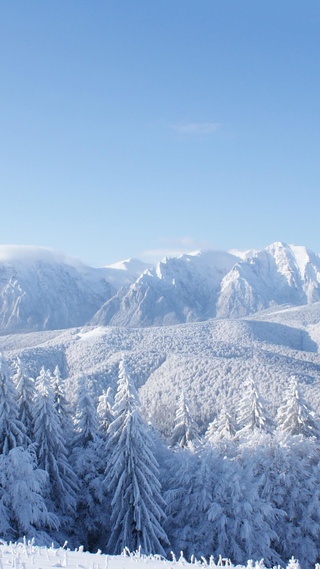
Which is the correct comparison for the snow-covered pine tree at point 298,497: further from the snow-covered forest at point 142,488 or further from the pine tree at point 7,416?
the pine tree at point 7,416

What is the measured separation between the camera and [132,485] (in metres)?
29.7

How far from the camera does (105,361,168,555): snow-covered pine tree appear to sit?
28.8m

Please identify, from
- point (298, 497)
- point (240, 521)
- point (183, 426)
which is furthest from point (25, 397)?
point (298, 497)

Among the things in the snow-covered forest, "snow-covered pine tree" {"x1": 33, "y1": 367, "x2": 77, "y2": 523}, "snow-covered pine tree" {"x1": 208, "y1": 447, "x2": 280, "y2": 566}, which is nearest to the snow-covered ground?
the snow-covered forest

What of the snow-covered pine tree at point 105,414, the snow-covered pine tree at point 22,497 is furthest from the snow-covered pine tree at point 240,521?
the snow-covered pine tree at point 105,414

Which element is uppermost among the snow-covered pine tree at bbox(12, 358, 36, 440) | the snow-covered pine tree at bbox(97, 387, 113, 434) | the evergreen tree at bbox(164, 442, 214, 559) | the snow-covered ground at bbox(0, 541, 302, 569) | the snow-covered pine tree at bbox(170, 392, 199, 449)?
the snow-covered ground at bbox(0, 541, 302, 569)

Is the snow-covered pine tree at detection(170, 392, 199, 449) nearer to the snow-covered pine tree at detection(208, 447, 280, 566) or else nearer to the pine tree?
the snow-covered pine tree at detection(208, 447, 280, 566)

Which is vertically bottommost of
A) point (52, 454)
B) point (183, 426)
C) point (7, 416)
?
point (183, 426)

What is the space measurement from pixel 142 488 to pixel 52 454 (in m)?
7.67

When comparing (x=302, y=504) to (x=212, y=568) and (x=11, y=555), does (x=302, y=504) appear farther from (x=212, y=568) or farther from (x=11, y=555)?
(x=11, y=555)

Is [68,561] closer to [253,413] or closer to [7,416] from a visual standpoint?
[7,416]

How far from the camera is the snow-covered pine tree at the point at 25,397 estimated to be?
114ft

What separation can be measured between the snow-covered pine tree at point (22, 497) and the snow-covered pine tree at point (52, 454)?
566cm

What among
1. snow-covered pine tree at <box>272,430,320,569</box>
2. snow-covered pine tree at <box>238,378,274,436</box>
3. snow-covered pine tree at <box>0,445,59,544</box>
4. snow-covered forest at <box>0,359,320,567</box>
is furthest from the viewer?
snow-covered pine tree at <box>238,378,274,436</box>
